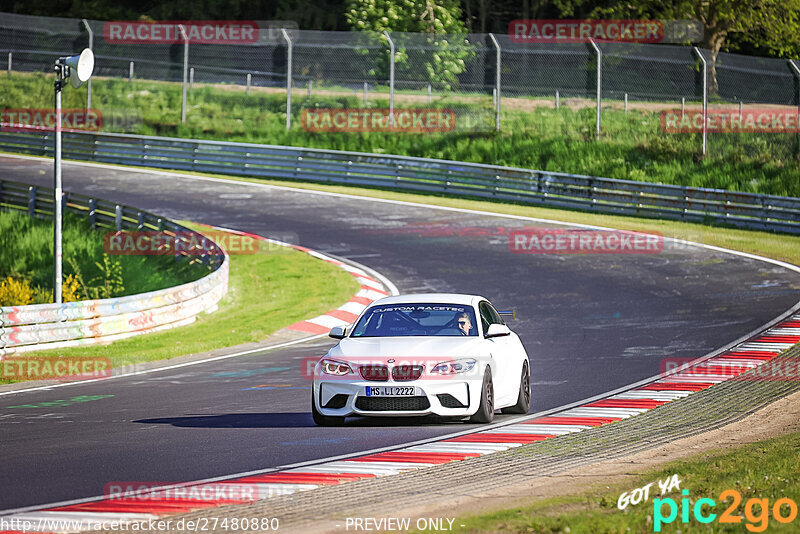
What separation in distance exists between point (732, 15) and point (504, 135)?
12.0m

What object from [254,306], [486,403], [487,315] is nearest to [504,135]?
[254,306]

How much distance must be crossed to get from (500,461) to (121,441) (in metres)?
3.58

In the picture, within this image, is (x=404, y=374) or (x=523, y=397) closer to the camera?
(x=404, y=374)

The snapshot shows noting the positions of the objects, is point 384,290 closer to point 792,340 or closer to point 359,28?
point 792,340

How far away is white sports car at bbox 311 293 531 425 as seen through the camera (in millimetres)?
10844

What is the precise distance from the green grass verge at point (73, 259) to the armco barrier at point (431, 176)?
908 cm

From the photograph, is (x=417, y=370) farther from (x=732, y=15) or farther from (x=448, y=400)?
(x=732, y=15)

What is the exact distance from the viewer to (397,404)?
10836mm

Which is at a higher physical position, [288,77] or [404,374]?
[288,77]

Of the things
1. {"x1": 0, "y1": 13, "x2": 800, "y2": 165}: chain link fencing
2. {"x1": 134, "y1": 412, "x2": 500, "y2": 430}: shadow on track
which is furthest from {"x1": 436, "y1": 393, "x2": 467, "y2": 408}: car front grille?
{"x1": 0, "y1": 13, "x2": 800, "y2": 165}: chain link fencing

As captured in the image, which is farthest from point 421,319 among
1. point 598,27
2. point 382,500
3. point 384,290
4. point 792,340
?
point 598,27

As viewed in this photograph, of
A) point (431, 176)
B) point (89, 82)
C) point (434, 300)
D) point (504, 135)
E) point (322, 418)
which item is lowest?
point (322, 418)

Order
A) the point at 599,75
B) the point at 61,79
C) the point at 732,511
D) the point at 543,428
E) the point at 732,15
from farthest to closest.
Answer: the point at 732,15, the point at 599,75, the point at 61,79, the point at 543,428, the point at 732,511

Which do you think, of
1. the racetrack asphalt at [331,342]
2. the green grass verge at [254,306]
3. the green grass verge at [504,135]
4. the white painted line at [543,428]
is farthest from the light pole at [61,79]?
the green grass verge at [504,135]
